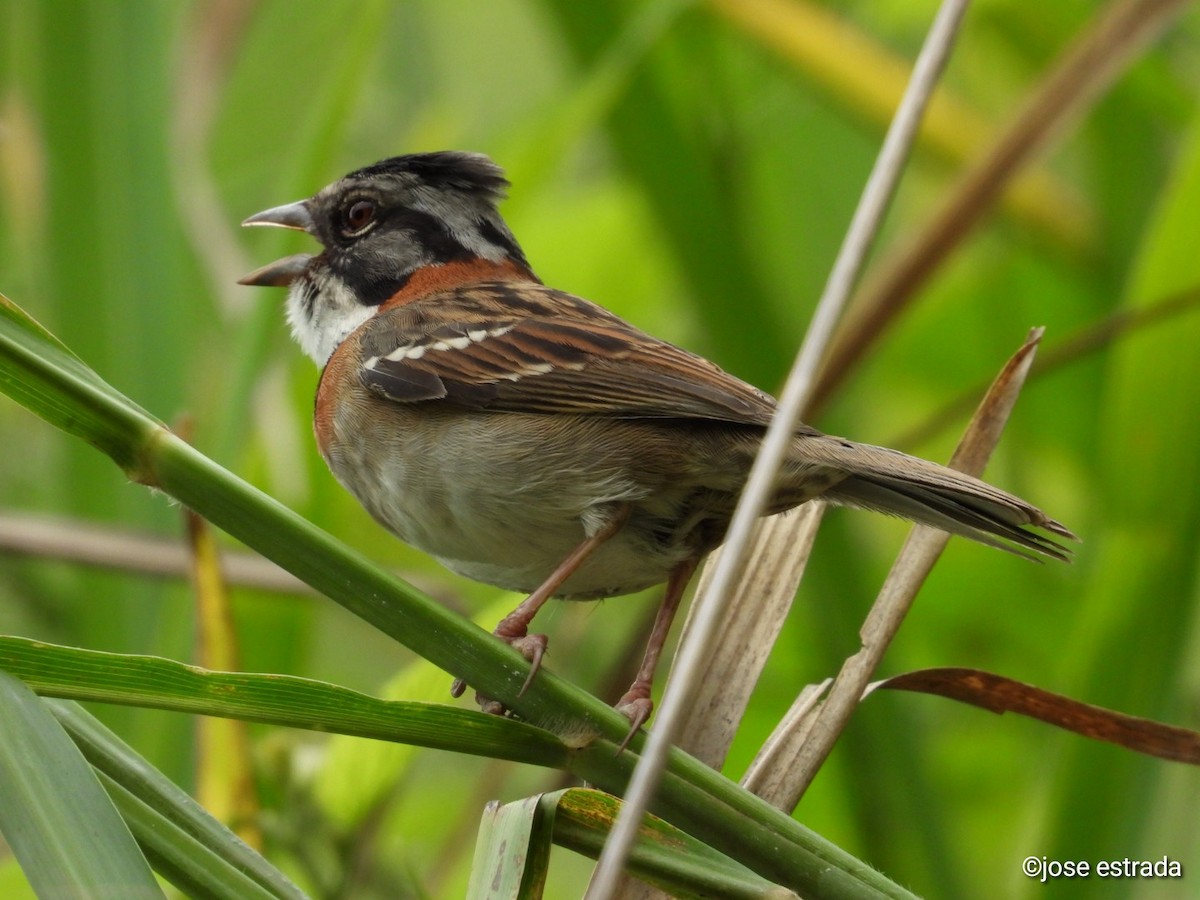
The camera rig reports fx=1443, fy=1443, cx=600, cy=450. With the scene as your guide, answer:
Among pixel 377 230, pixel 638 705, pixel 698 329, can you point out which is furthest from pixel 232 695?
pixel 698 329

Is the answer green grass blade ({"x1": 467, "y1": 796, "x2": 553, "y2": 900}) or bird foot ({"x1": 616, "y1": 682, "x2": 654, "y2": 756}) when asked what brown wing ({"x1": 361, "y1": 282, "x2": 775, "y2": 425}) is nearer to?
bird foot ({"x1": 616, "y1": 682, "x2": 654, "y2": 756})

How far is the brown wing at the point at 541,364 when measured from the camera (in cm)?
199

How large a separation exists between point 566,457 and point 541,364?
0.20 m

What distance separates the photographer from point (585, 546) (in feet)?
6.51

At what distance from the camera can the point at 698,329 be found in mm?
3094

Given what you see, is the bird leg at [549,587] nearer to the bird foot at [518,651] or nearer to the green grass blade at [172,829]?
the bird foot at [518,651]

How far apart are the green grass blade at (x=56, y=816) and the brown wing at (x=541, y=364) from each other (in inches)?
38.3

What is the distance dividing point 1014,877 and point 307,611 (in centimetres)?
158

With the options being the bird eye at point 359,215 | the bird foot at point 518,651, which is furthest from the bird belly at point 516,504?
the bird eye at point 359,215

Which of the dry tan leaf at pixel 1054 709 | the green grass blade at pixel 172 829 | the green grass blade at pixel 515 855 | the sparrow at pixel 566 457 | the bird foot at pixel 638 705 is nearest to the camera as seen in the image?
the green grass blade at pixel 172 829

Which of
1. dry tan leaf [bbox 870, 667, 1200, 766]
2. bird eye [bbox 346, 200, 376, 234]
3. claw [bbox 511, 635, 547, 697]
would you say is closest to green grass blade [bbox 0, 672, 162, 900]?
claw [bbox 511, 635, 547, 697]

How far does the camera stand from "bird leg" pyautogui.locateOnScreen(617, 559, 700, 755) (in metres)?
1.76

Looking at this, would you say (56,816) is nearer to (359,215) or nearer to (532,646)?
(532,646)

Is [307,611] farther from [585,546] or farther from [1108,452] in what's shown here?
[1108,452]
